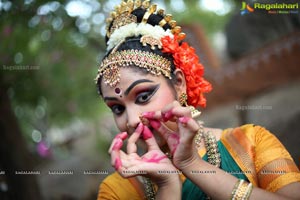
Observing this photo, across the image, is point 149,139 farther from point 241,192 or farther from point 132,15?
point 132,15

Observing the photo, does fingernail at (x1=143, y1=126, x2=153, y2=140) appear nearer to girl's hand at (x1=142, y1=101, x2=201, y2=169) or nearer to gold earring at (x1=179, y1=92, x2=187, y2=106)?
girl's hand at (x1=142, y1=101, x2=201, y2=169)

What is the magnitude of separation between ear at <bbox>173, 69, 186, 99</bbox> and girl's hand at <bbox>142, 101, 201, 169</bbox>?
0.35 m

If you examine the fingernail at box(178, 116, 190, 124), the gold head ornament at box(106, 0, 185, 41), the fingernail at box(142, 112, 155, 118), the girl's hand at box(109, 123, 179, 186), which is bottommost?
the girl's hand at box(109, 123, 179, 186)

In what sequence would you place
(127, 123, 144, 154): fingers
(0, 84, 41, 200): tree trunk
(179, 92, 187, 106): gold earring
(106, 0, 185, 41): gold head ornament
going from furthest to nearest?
(0, 84, 41, 200): tree trunk, (106, 0, 185, 41): gold head ornament, (179, 92, 187, 106): gold earring, (127, 123, 144, 154): fingers

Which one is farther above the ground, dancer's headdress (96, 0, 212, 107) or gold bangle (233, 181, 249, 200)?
dancer's headdress (96, 0, 212, 107)

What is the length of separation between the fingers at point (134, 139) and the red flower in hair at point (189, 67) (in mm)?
558

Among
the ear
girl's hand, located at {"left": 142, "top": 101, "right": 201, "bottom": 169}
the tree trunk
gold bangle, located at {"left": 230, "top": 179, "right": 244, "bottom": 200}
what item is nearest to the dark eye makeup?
girl's hand, located at {"left": 142, "top": 101, "right": 201, "bottom": 169}

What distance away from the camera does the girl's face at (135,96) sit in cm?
220

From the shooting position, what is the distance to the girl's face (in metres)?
2.20

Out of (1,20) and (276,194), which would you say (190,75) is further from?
(1,20)

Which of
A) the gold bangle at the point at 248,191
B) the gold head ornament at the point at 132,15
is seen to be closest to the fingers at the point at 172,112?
the gold bangle at the point at 248,191

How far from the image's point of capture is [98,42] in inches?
271

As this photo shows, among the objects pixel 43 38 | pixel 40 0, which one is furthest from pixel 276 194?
pixel 43 38

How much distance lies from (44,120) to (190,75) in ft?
27.9
